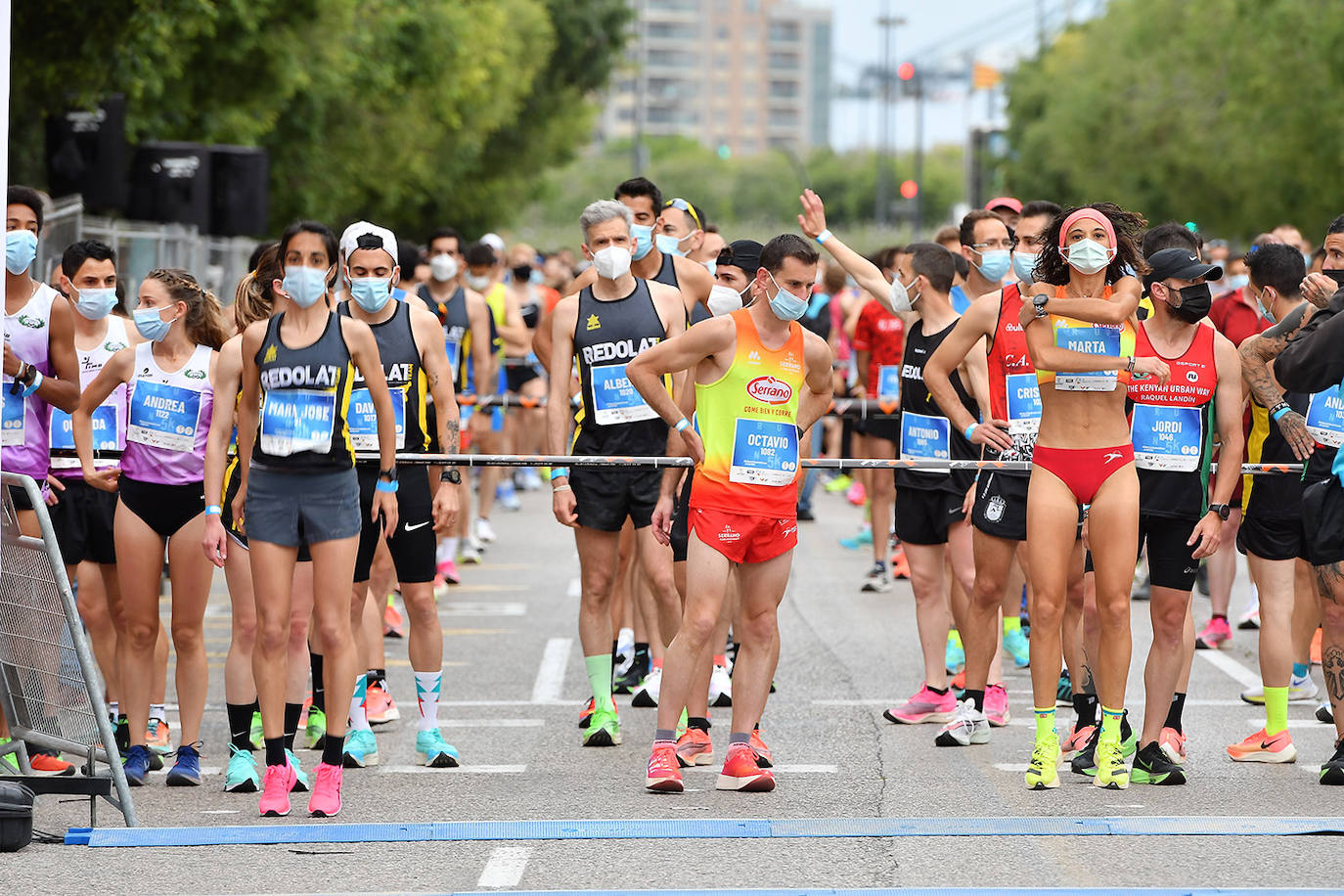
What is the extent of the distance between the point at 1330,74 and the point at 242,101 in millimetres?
17460

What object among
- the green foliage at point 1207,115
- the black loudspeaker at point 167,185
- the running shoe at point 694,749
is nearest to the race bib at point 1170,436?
the running shoe at point 694,749

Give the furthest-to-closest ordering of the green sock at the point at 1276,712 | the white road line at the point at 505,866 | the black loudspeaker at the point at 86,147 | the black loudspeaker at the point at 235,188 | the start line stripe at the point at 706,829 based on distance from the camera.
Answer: the black loudspeaker at the point at 235,188, the black loudspeaker at the point at 86,147, the green sock at the point at 1276,712, the start line stripe at the point at 706,829, the white road line at the point at 505,866

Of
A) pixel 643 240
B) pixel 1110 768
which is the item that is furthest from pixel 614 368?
pixel 1110 768

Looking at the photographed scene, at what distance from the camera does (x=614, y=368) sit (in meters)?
9.43

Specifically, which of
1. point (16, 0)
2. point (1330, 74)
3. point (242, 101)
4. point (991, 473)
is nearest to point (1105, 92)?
point (1330, 74)

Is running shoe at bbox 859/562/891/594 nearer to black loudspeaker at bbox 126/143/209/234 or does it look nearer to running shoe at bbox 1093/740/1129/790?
running shoe at bbox 1093/740/1129/790

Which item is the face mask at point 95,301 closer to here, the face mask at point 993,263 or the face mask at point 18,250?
the face mask at point 18,250

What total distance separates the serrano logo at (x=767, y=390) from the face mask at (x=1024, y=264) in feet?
3.97

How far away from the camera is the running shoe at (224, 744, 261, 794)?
8266 millimetres

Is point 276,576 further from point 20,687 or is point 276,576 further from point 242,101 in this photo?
point 242,101

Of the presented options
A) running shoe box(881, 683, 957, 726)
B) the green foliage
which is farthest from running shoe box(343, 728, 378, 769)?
the green foliage

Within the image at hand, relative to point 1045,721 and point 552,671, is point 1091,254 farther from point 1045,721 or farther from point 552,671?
point 552,671

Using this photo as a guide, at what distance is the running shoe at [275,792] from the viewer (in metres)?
7.72

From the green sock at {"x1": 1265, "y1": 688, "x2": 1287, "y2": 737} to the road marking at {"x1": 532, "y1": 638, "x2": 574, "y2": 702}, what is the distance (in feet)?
11.8
